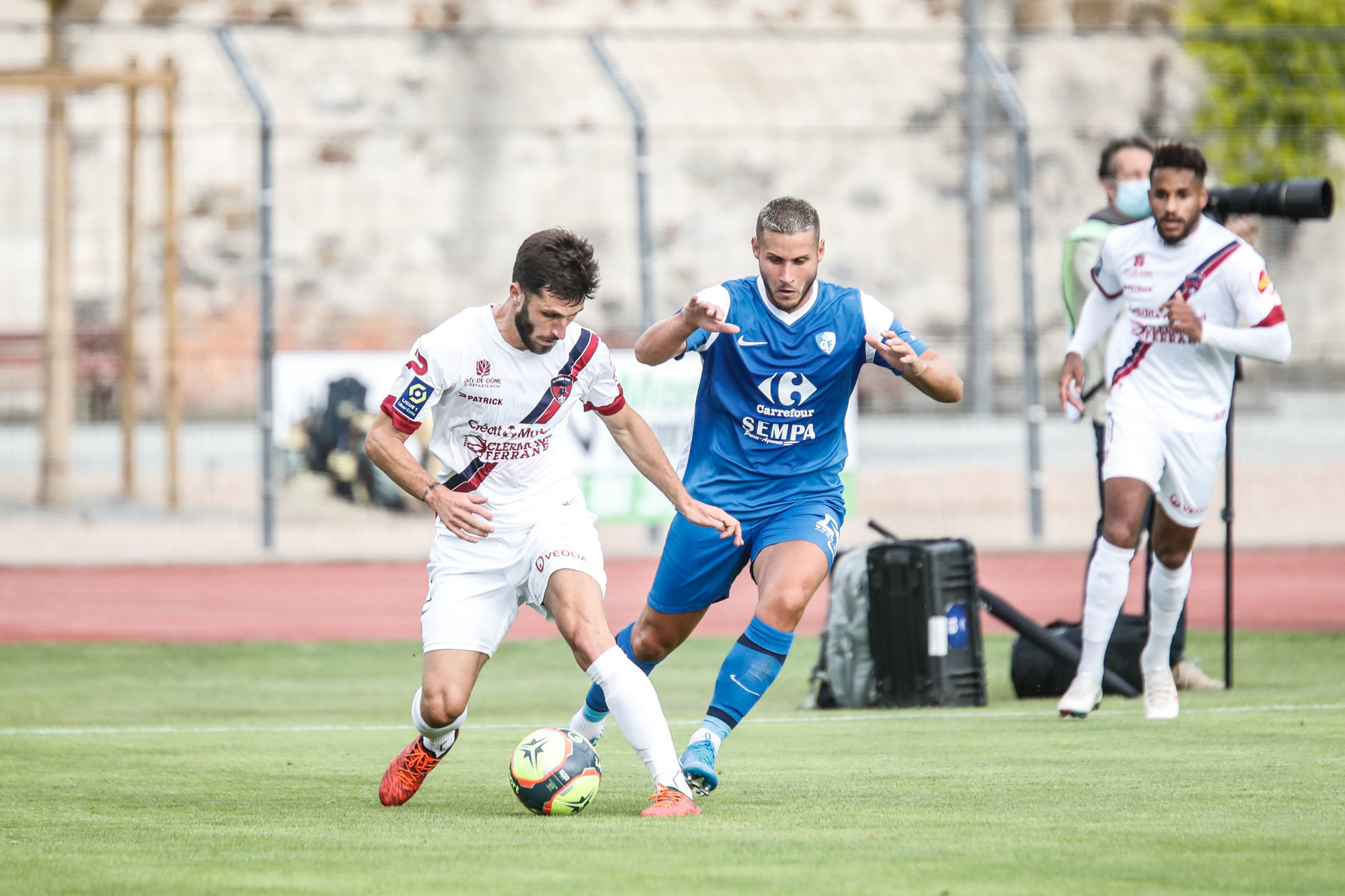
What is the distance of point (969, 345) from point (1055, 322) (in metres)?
6.14

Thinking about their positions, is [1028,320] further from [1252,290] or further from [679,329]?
[679,329]

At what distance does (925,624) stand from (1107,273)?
6.03ft

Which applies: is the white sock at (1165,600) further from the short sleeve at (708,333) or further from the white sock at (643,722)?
the white sock at (643,722)

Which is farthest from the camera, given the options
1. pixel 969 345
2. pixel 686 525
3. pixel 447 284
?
pixel 447 284

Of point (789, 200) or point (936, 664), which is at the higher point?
point (789, 200)

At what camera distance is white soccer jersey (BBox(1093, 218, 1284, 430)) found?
775cm

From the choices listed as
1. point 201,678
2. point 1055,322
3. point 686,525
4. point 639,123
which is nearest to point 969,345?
point 639,123

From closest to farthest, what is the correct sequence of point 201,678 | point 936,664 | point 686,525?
point 686,525
point 936,664
point 201,678

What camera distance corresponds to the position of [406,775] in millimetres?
5820

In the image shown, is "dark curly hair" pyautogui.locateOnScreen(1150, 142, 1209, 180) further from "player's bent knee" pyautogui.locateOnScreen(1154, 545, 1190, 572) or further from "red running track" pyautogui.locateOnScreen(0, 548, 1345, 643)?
"red running track" pyautogui.locateOnScreen(0, 548, 1345, 643)

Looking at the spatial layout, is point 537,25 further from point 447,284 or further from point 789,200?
point 789,200

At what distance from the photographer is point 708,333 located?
6434mm

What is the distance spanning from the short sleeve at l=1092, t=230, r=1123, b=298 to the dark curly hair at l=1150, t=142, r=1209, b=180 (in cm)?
50

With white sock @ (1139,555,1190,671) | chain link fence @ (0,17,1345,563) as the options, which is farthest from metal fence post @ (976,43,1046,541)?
white sock @ (1139,555,1190,671)
